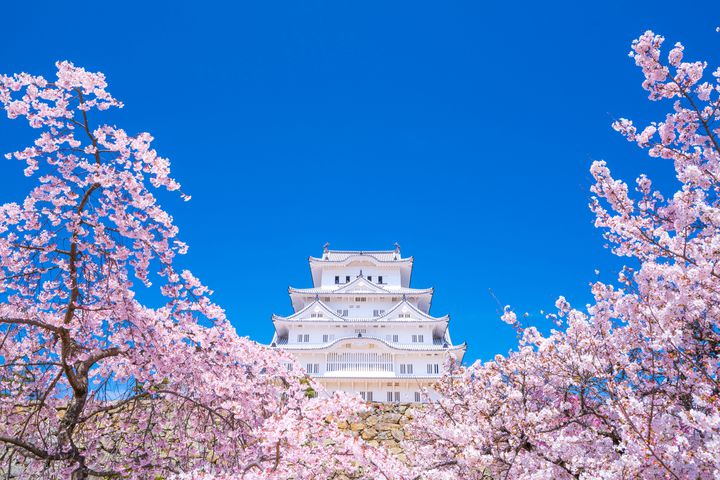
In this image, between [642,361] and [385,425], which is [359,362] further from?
[642,361]

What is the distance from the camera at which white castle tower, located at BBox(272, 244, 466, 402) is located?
33469 millimetres

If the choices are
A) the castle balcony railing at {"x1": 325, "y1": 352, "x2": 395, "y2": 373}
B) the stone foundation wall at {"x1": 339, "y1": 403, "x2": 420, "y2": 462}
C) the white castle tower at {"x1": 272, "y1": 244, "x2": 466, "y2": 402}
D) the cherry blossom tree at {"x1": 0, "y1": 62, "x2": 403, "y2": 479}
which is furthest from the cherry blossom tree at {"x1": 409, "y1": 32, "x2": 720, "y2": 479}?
the castle balcony railing at {"x1": 325, "y1": 352, "x2": 395, "y2": 373}

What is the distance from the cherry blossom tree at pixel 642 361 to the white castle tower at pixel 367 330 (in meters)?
23.7

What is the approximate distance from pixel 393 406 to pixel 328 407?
30.6 ft

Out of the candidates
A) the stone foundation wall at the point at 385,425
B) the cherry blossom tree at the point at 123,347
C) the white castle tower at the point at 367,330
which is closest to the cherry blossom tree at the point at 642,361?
the cherry blossom tree at the point at 123,347

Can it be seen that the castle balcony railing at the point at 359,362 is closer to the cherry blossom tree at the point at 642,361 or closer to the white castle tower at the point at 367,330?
the white castle tower at the point at 367,330

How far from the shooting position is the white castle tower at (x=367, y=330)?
33469mm

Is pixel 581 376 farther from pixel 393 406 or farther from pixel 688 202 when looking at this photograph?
pixel 393 406

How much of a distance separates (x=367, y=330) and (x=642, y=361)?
31577mm

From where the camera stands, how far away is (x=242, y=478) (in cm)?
614

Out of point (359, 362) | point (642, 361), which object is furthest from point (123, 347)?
point (359, 362)

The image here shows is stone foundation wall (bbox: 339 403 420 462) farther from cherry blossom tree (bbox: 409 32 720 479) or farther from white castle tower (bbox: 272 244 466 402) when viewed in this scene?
white castle tower (bbox: 272 244 466 402)

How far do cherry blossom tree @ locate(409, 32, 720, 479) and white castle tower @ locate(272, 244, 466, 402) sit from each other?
2375 centimetres

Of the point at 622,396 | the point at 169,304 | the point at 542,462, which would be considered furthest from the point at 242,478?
the point at 622,396
